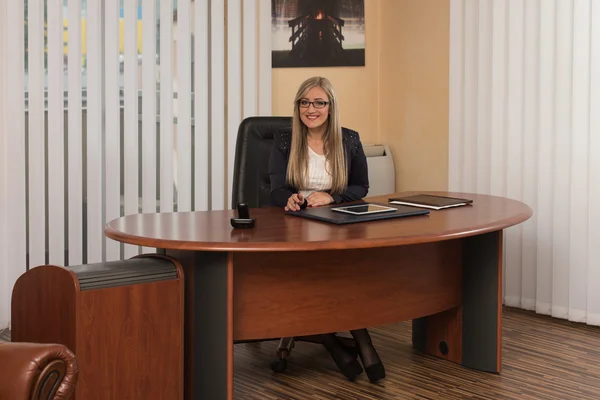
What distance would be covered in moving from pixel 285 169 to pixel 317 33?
1.78 meters

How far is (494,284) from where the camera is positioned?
3.16 m

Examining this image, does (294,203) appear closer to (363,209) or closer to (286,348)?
(363,209)

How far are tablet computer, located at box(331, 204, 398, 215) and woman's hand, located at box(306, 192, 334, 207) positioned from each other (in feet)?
0.93

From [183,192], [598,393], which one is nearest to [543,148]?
[598,393]

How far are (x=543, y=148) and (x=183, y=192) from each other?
6.71ft

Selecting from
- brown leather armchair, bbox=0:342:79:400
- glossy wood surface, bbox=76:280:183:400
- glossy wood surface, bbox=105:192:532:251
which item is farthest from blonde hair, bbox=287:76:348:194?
brown leather armchair, bbox=0:342:79:400

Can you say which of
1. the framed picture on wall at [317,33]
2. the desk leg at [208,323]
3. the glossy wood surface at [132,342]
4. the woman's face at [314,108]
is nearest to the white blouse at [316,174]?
the woman's face at [314,108]

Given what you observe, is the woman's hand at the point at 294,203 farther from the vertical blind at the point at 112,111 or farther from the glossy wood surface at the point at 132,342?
the vertical blind at the point at 112,111

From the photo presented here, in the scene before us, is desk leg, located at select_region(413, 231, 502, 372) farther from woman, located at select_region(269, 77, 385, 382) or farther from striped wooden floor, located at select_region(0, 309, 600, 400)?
woman, located at select_region(269, 77, 385, 382)

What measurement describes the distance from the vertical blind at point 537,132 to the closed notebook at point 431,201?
110 centimetres

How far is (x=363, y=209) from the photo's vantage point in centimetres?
278

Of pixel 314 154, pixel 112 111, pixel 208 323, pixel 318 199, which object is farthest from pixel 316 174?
pixel 112 111

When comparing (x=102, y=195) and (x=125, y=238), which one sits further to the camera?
(x=102, y=195)

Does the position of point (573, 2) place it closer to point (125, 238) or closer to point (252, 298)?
point (252, 298)
